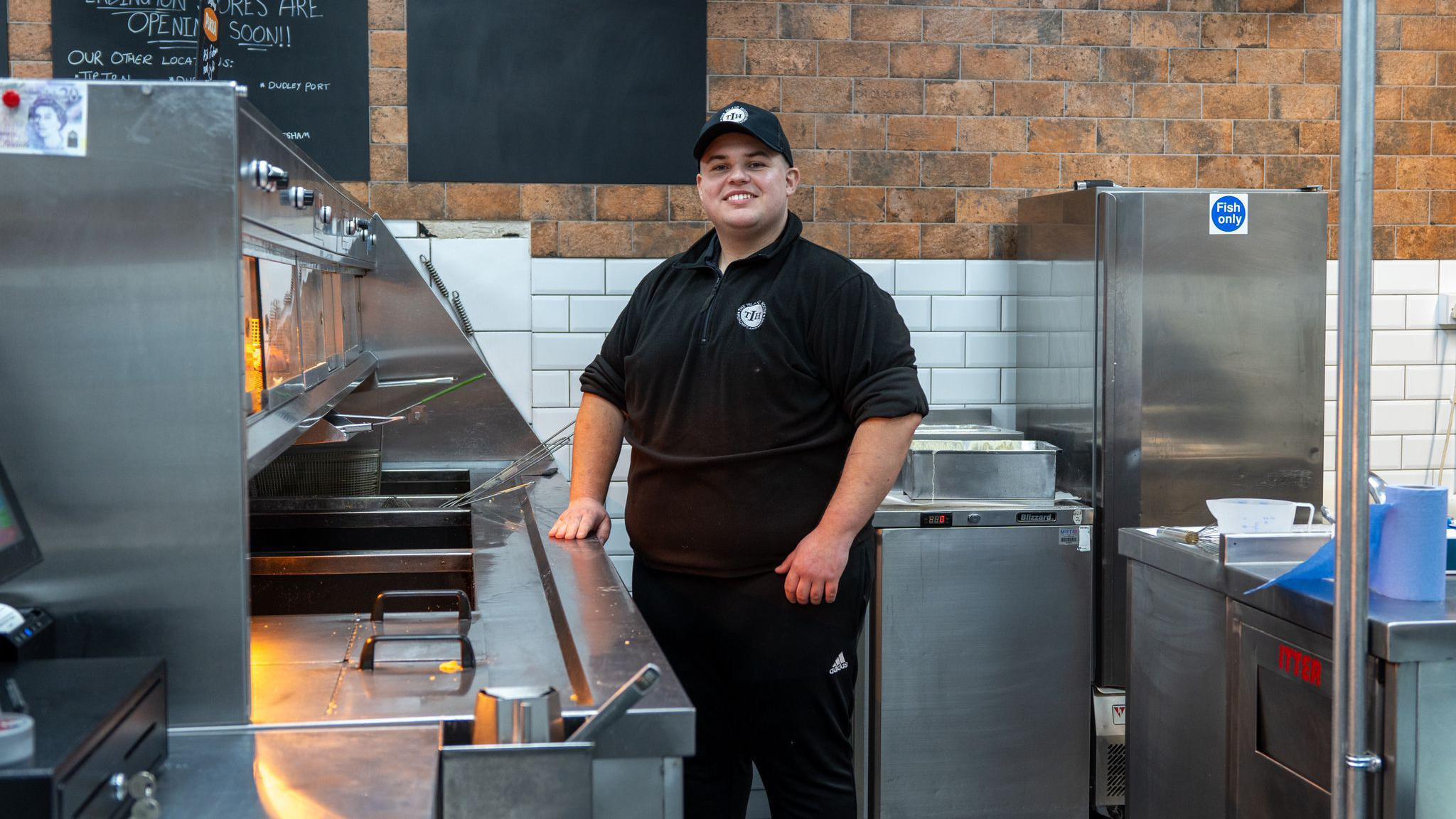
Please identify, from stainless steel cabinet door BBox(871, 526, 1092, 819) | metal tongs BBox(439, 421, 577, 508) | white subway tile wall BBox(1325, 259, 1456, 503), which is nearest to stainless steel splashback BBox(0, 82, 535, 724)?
metal tongs BBox(439, 421, 577, 508)

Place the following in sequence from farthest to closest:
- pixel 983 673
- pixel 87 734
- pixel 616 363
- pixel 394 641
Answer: pixel 983 673, pixel 616 363, pixel 394 641, pixel 87 734

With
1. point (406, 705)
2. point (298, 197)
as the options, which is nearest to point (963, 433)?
point (298, 197)

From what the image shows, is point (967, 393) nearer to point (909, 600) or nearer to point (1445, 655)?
point (909, 600)

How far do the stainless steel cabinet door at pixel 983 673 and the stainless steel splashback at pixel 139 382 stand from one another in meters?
2.40

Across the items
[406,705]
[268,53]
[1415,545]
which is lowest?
[406,705]

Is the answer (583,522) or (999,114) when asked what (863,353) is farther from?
(999,114)

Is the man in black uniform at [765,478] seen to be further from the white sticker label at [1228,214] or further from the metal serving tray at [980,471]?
the white sticker label at [1228,214]

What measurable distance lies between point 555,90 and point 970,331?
1.57 metres

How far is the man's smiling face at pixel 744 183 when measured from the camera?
2480mm

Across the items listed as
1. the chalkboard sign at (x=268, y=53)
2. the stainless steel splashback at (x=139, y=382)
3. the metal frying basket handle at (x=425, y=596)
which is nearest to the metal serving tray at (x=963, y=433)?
the chalkboard sign at (x=268, y=53)

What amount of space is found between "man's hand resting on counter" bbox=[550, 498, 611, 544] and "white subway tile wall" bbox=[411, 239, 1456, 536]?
4.79 feet

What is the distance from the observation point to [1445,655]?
190cm

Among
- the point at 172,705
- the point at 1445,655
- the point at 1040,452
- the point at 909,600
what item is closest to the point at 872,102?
the point at 1040,452

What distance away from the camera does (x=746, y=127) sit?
2434mm
